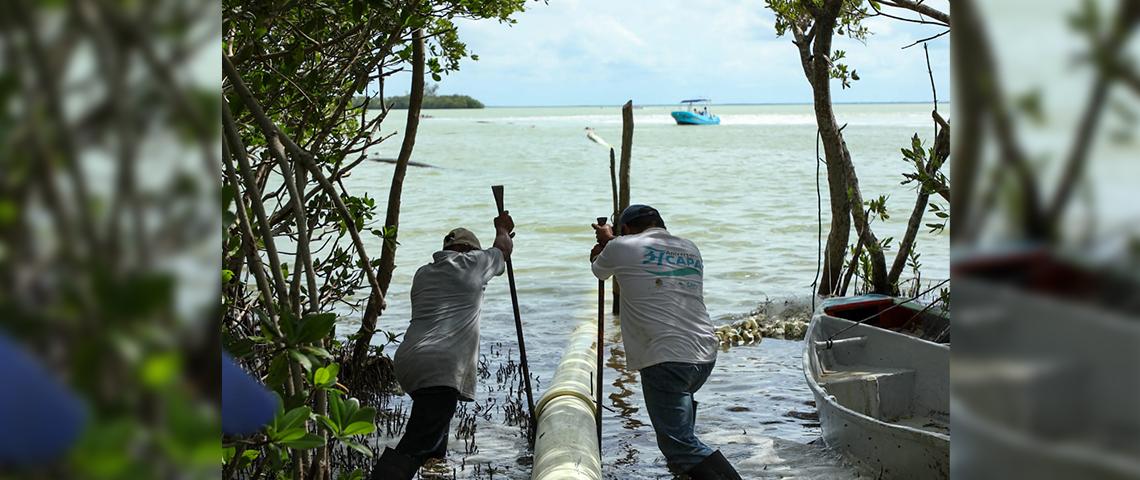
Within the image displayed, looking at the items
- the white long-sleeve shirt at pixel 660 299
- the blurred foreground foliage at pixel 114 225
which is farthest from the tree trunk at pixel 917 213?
the blurred foreground foliage at pixel 114 225

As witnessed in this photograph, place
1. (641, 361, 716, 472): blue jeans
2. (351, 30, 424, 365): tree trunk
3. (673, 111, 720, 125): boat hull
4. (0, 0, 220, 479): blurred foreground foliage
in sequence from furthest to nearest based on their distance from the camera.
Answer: (673, 111, 720, 125): boat hull
(351, 30, 424, 365): tree trunk
(641, 361, 716, 472): blue jeans
(0, 0, 220, 479): blurred foreground foliage

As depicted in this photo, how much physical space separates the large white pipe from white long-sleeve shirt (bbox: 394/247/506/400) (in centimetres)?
63

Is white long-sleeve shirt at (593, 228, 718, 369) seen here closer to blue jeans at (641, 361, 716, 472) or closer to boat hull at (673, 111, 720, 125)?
blue jeans at (641, 361, 716, 472)

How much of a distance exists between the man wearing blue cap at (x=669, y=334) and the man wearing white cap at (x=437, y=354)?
2.91 ft

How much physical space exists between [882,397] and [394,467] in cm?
363

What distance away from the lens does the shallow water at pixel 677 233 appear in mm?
7852

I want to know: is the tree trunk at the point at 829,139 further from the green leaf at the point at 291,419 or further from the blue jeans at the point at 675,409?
the green leaf at the point at 291,419

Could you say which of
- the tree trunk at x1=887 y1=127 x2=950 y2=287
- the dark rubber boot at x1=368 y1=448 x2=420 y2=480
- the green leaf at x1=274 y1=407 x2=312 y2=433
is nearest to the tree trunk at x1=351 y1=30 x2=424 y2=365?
the dark rubber boot at x1=368 y1=448 x2=420 y2=480

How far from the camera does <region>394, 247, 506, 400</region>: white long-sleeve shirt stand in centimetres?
595

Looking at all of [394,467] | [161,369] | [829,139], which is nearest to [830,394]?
[394,467]

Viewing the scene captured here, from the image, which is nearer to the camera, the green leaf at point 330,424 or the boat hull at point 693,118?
the green leaf at point 330,424

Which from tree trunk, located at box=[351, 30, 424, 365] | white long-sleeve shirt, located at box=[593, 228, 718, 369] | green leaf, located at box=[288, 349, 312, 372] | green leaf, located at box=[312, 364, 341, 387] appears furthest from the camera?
tree trunk, located at box=[351, 30, 424, 365]

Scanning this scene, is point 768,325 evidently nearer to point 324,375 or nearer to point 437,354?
point 437,354

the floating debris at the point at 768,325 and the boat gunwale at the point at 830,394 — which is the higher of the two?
the boat gunwale at the point at 830,394
